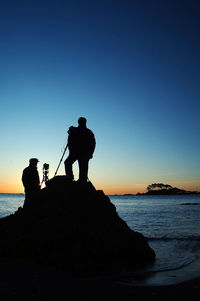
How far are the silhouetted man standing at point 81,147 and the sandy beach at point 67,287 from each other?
398 centimetres

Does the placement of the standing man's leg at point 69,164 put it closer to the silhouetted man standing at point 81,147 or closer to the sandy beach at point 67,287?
the silhouetted man standing at point 81,147

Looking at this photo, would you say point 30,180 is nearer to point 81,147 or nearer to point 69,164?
point 69,164

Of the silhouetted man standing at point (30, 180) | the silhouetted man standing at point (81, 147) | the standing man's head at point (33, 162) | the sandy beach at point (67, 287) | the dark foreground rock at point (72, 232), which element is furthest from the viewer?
the standing man's head at point (33, 162)

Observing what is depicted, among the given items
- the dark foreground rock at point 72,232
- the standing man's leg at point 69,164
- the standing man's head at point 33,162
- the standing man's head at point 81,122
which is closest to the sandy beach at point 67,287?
the dark foreground rock at point 72,232

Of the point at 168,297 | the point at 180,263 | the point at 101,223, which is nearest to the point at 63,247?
the point at 101,223

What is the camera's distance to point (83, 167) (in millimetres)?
9531

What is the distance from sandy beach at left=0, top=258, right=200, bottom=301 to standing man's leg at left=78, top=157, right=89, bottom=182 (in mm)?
3704

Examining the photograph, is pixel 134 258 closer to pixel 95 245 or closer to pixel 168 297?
pixel 95 245

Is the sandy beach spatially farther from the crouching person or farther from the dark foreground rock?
the crouching person

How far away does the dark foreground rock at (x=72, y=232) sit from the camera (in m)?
7.82

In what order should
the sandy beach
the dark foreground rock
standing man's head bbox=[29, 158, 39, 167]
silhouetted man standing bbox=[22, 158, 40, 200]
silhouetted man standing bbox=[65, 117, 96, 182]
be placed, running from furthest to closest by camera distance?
1. standing man's head bbox=[29, 158, 39, 167]
2. silhouetted man standing bbox=[22, 158, 40, 200]
3. silhouetted man standing bbox=[65, 117, 96, 182]
4. the dark foreground rock
5. the sandy beach

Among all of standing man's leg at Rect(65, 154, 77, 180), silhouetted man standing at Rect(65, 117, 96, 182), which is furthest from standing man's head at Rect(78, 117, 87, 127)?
standing man's leg at Rect(65, 154, 77, 180)

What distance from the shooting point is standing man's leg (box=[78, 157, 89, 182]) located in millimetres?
9508

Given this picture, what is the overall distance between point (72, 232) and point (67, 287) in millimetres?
2250
